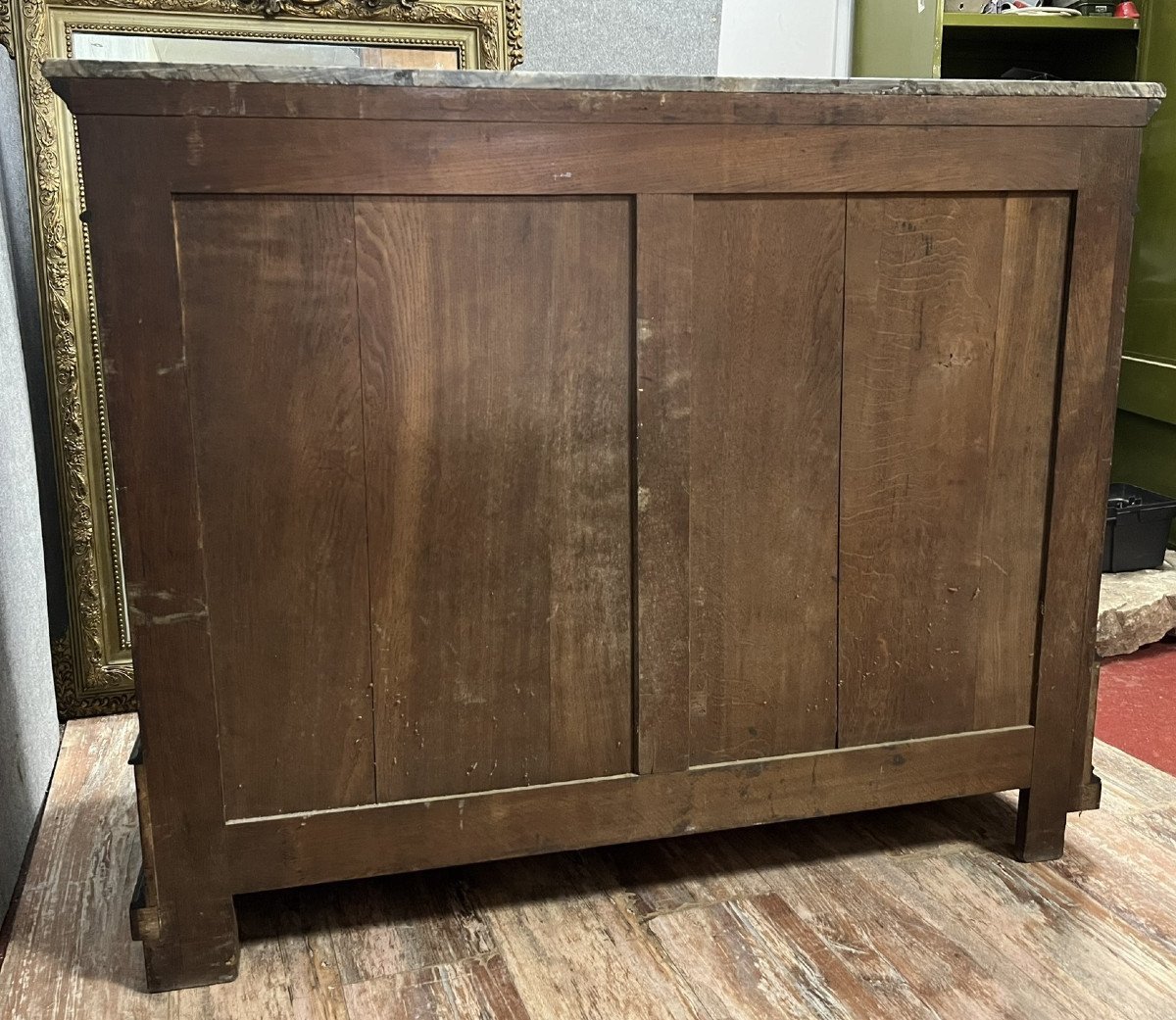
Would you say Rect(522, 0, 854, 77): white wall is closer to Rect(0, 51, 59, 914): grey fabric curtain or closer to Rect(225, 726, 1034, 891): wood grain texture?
Rect(0, 51, 59, 914): grey fabric curtain

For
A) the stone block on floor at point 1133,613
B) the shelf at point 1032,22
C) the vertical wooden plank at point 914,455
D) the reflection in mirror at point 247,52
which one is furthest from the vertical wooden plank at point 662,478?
the shelf at point 1032,22

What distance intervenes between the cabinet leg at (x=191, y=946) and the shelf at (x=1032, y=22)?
2.44 metres

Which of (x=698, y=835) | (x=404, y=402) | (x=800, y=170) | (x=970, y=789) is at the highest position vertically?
(x=800, y=170)

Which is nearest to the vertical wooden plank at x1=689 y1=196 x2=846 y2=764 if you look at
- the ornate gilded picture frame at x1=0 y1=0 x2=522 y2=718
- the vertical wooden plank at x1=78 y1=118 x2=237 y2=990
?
the vertical wooden plank at x1=78 y1=118 x2=237 y2=990

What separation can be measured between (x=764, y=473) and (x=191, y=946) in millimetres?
927

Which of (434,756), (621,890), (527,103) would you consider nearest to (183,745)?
(434,756)

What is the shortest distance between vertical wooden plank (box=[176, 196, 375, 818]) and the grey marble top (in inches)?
5.2

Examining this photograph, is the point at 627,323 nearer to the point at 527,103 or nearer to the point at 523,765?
the point at 527,103

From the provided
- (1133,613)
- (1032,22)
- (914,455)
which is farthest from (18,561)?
(1032,22)

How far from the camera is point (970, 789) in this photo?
1686 mm

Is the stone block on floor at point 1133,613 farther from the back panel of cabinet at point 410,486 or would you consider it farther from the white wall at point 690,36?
the back panel of cabinet at point 410,486

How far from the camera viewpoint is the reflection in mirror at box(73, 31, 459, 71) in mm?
2166

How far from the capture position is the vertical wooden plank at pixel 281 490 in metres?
1.33

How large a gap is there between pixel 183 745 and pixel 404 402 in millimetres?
489
